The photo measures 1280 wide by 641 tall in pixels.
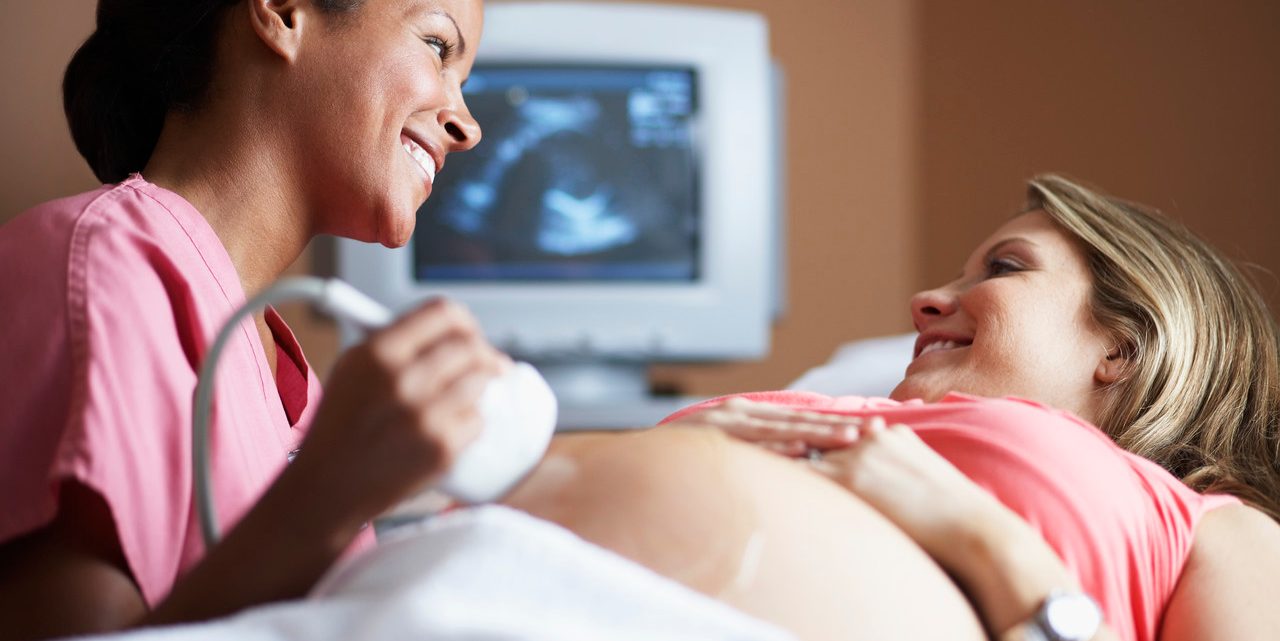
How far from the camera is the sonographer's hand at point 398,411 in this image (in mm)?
626

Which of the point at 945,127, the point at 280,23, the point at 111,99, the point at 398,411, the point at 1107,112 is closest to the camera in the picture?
the point at 398,411

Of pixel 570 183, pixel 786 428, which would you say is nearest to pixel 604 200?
pixel 570 183

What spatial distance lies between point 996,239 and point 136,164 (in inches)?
38.1

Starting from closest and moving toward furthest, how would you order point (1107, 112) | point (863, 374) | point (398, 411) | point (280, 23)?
point (398, 411)
point (280, 23)
point (863, 374)
point (1107, 112)

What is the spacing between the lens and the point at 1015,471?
3.33ft

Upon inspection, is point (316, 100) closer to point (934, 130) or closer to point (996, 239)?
point (996, 239)

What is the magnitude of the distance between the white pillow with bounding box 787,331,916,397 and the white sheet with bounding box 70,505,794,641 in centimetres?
111

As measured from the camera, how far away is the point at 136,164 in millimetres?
1316

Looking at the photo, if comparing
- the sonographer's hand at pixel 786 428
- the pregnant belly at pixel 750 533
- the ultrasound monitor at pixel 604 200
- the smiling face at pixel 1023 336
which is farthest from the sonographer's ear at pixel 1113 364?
the ultrasound monitor at pixel 604 200

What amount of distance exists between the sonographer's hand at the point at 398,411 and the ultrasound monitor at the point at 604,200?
1818mm

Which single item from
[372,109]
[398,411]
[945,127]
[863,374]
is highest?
[372,109]

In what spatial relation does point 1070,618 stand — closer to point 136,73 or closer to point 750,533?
point 750,533

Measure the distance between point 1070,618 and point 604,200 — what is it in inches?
68.0

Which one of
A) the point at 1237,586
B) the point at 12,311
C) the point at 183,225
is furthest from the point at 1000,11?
the point at 12,311
